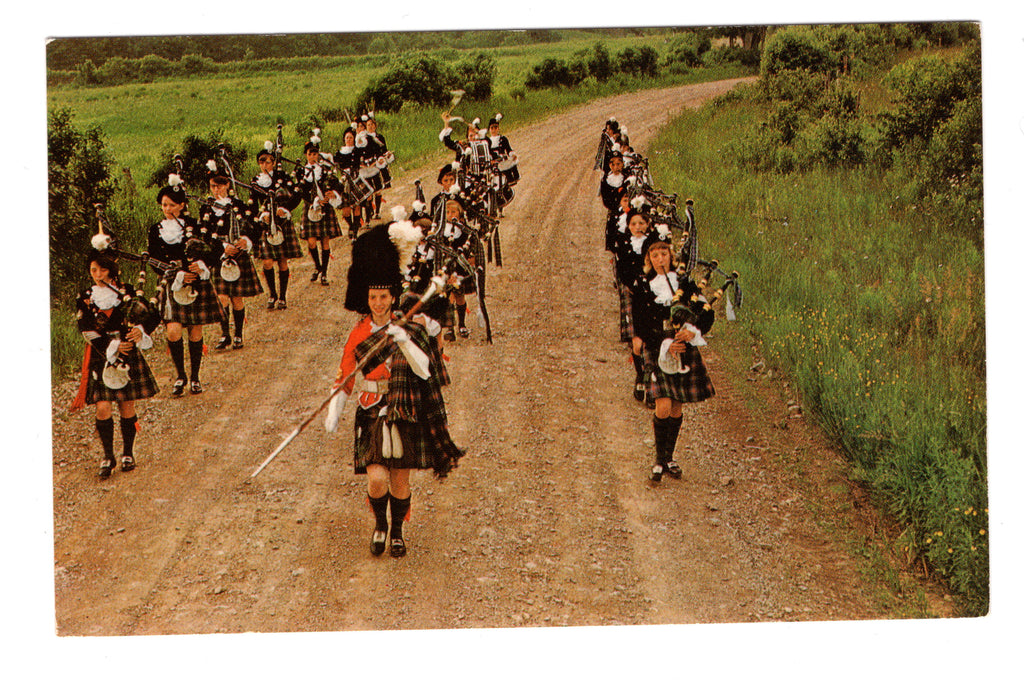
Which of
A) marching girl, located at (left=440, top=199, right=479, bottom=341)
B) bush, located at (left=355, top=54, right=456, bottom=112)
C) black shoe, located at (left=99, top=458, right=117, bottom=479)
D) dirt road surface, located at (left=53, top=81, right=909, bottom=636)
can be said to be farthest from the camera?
marching girl, located at (left=440, top=199, right=479, bottom=341)

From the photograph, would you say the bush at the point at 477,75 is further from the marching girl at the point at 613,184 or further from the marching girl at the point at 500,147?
the marching girl at the point at 613,184

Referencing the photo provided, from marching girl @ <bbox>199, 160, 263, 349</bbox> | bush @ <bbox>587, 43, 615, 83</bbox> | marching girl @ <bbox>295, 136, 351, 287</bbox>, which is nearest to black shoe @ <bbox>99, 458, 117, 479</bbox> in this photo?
marching girl @ <bbox>199, 160, 263, 349</bbox>

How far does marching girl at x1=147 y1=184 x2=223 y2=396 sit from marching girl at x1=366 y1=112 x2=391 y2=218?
1.48 m

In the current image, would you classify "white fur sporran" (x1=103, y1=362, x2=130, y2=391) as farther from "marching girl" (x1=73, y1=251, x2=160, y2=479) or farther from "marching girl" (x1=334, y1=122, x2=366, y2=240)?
"marching girl" (x1=334, y1=122, x2=366, y2=240)

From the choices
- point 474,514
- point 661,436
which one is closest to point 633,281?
point 661,436

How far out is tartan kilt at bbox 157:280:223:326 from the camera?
6684 mm

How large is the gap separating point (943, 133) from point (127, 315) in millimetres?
6206

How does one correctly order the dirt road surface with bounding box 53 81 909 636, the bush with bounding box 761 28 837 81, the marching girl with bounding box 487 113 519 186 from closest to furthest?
1. the dirt road surface with bounding box 53 81 909 636
2. the bush with bounding box 761 28 837 81
3. the marching girl with bounding box 487 113 519 186

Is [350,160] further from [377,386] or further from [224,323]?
[377,386]

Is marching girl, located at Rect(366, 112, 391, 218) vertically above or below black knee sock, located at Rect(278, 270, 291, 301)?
above

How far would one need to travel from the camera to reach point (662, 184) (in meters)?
7.12

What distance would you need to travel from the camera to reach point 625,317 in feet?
22.2

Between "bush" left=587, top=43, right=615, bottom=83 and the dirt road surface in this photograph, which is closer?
the dirt road surface

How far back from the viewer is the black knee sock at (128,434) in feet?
19.5
